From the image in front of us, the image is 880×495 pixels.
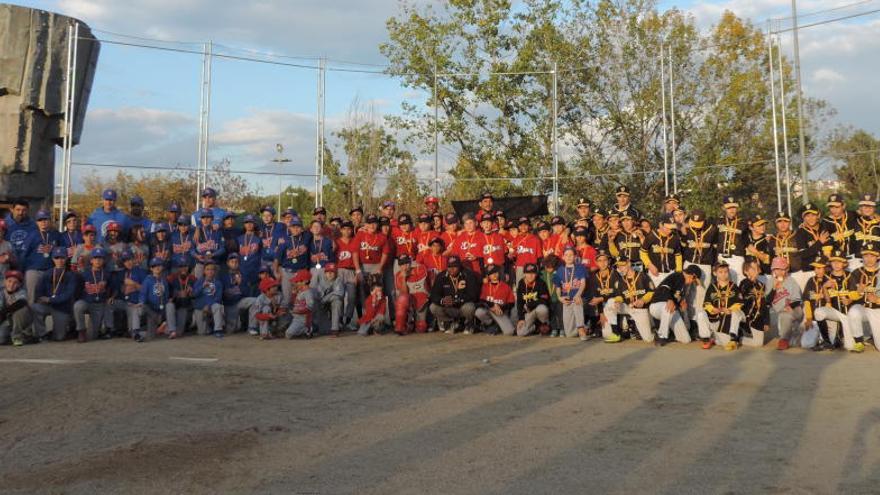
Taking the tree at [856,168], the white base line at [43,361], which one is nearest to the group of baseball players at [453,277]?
the white base line at [43,361]

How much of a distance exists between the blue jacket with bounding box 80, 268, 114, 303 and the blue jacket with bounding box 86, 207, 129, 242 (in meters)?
0.89

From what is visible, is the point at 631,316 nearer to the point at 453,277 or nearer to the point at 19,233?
the point at 453,277

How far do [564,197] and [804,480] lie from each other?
778 inches

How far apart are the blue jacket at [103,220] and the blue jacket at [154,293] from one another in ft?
4.26

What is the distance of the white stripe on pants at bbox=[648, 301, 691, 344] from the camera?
10891 mm

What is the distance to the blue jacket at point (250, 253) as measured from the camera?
497 inches

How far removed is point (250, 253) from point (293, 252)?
0.81 metres

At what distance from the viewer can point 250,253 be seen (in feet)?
41.7

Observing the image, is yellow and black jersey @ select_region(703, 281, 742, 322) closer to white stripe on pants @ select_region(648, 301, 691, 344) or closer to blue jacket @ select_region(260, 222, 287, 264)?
white stripe on pants @ select_region(648, 301, 691, 344)

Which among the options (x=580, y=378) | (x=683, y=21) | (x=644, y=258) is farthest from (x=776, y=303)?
(x=683, y=21)

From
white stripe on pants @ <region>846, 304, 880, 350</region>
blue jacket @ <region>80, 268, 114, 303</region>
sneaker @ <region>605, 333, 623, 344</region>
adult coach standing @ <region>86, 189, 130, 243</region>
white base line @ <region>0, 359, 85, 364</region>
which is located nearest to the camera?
white base line @ <region>0, 359, 85, 364</region>

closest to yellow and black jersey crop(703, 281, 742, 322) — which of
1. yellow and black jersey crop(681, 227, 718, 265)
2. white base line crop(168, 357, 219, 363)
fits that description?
yellow and black jersey crop(681, 227, 718, 265)

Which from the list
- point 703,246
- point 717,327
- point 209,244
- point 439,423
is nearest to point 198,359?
point 209,244

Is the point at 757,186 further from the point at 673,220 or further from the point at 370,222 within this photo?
Answer: the point at 370,222
